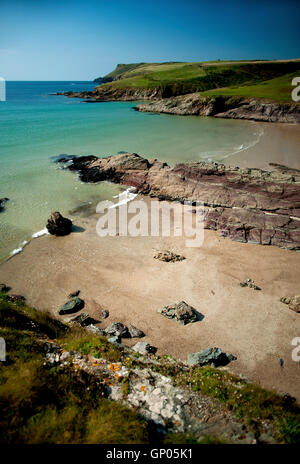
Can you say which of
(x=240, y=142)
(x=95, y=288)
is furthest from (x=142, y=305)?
(x=240, y=142)

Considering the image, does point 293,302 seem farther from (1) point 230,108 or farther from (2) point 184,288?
(1) point 230,108

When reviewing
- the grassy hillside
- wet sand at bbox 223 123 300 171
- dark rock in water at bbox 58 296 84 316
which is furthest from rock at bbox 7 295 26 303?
the grassy hillside

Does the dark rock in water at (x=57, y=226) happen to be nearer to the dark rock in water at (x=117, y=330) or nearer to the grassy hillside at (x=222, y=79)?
the dark rock in water at (x=117, y=330)

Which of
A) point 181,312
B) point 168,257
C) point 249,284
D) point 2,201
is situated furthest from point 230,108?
point 181,312

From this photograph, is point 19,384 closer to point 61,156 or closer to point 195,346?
point 195,346

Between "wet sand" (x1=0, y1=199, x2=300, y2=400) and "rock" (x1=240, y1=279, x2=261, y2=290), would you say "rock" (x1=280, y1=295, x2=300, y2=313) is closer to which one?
"wet sand" (x1=0, y1=199, x2=300, y2=400)
